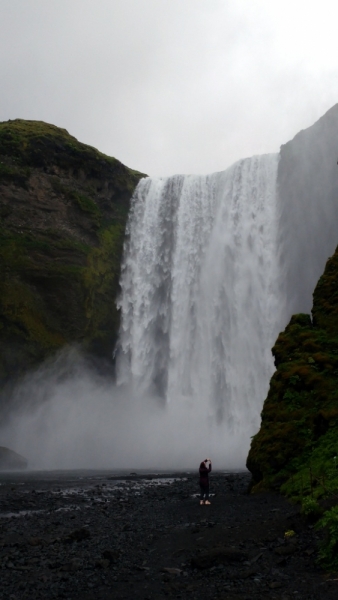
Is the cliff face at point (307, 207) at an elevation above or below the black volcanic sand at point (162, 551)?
above

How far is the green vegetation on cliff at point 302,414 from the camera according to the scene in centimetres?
1297

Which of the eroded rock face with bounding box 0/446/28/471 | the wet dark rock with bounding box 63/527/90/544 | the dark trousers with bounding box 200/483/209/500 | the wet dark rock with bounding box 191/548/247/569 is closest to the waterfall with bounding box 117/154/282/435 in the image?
the eroded rock face with bounding box 0/446/28/471

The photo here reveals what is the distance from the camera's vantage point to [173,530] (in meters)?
11.1

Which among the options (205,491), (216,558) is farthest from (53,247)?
(216,558)

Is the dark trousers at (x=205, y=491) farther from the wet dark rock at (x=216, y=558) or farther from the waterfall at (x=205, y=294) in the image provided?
the waterfall at (x=205, y=294)

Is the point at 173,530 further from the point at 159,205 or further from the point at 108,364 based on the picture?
the point at 159,205

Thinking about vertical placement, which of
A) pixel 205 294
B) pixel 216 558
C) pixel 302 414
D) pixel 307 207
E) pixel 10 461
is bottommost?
pixel 10 461

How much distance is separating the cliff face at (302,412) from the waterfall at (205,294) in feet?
62.5

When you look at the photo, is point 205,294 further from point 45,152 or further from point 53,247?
point 45,152

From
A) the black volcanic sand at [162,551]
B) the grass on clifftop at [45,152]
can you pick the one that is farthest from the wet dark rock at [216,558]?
the grass on clifftop at [45,152]

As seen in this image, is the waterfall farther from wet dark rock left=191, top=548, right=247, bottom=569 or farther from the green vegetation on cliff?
wet dark rock left=191, top=548, right=247, bottom=569

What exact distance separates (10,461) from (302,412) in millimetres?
22487

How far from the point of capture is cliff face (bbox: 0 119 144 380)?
3816 cm

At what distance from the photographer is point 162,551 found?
9.52 metres
